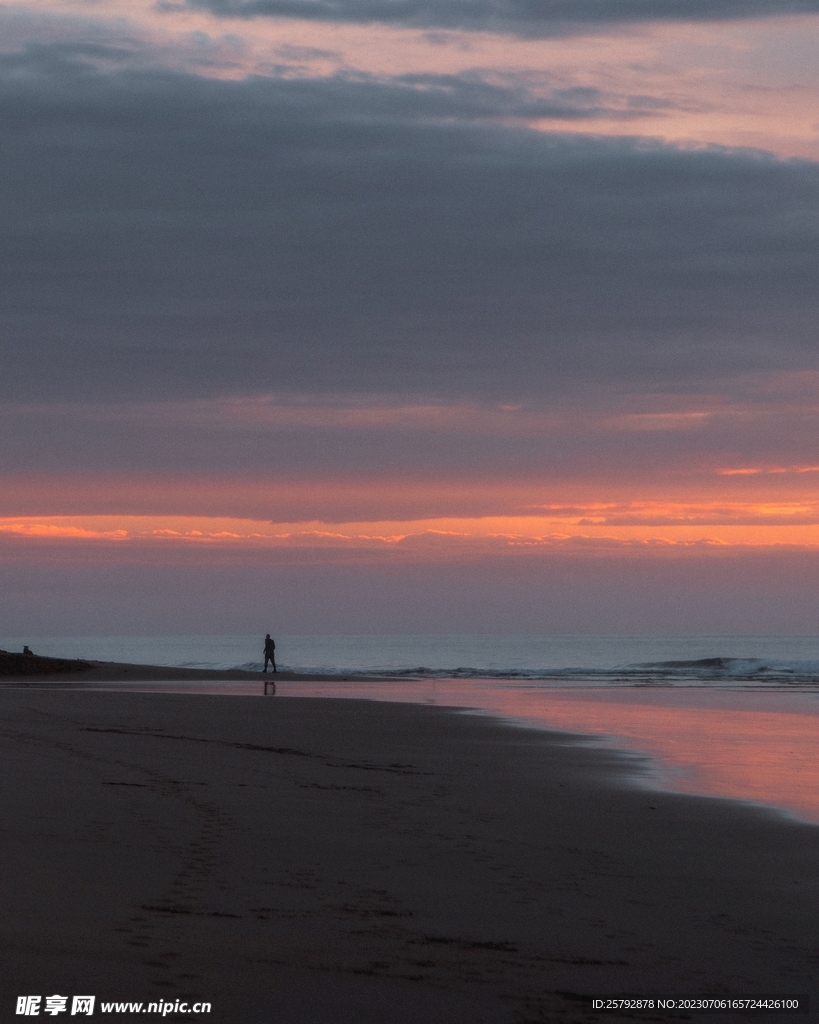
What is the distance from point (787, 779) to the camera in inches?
568

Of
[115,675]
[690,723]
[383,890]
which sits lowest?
[383,890]

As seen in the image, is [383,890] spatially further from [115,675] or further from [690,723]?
[115,675]

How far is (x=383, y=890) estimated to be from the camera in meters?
7.37

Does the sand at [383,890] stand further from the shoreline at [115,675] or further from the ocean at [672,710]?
the shoreline at [115,675]

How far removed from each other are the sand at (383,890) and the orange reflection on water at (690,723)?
1.70 meters

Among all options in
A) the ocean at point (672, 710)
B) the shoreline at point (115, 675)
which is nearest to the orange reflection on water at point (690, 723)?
the ocean at point (672, 710)

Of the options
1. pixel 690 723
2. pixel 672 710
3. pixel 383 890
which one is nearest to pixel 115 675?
pixel 672 710

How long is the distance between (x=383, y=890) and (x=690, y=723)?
58.4 feet

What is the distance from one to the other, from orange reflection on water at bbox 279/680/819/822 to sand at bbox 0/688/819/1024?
170cm

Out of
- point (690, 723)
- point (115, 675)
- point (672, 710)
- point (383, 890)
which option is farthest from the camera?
point (115, 675)

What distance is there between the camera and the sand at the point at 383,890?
535 cm

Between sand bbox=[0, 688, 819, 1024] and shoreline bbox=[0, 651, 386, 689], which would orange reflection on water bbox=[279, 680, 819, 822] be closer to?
sand bbox=[0, 688, 819, 1024]

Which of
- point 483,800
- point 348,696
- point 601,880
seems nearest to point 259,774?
point 483,800

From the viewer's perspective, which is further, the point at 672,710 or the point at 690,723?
the point at 672,710
